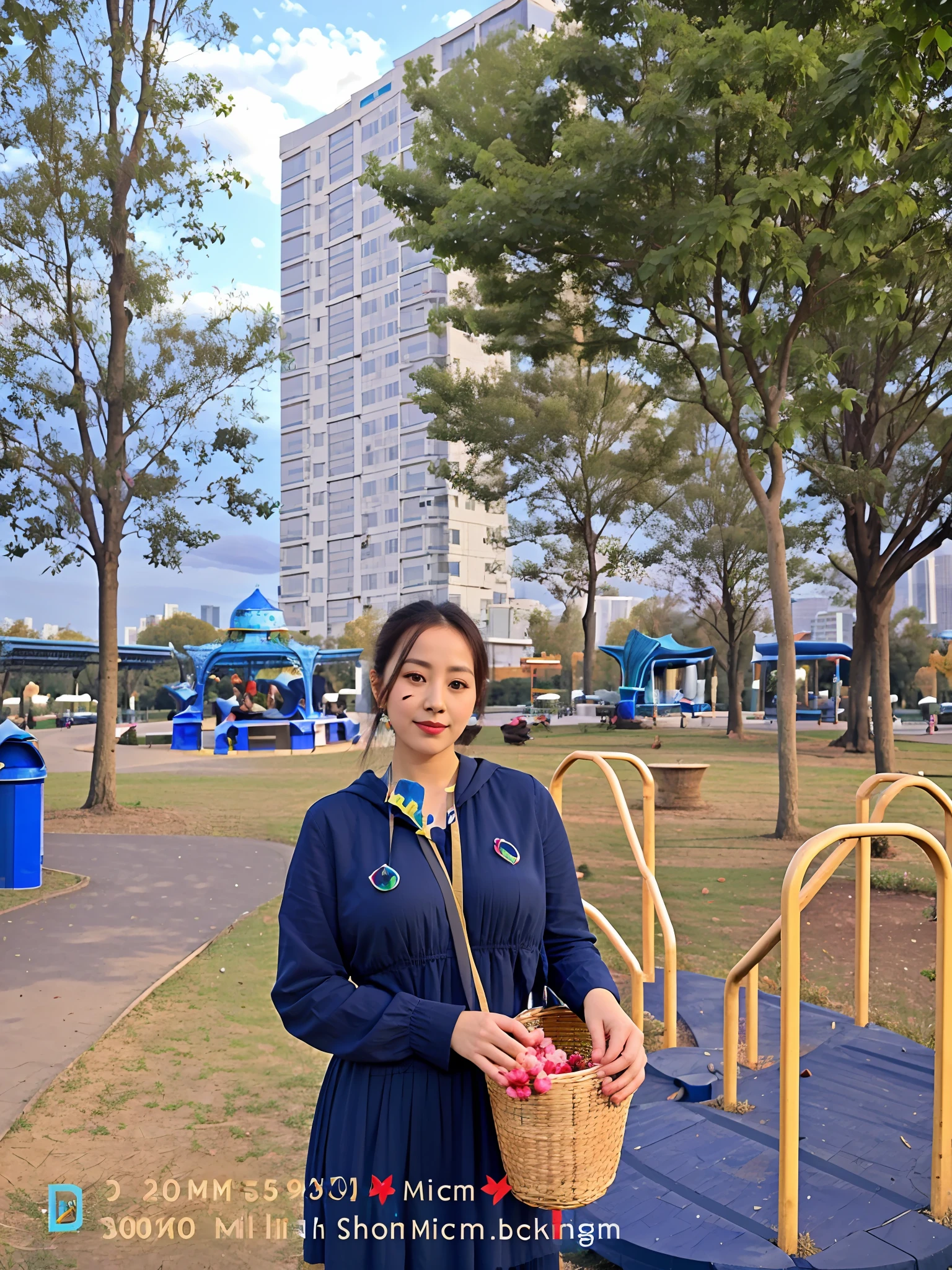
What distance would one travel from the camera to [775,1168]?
3.11 m

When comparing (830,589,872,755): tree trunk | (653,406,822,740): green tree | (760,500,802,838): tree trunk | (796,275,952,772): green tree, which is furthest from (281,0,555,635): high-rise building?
(760,500,802,838): tree trunk

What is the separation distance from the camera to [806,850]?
2654mm

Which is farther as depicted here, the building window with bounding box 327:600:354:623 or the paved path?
the building window with bounding box 327:600:354:623

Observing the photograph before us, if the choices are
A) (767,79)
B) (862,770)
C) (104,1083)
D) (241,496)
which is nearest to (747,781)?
(862,770)

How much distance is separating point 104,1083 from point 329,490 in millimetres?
69854

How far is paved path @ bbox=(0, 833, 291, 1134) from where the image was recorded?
4.53 m

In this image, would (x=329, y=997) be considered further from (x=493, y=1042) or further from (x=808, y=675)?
(x=808, y=675)

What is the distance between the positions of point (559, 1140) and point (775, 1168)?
6.55 feet

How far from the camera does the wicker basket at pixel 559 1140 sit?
60.4 inches

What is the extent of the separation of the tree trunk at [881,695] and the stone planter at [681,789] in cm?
218

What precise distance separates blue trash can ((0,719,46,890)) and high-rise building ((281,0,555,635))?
51902mm

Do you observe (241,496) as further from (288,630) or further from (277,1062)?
(288,630)

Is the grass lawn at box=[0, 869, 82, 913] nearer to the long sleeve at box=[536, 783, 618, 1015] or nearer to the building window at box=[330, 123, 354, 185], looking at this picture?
the long sleeve at box=[536, 783, 618, 1015]

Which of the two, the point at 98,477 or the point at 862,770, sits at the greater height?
the point at 98,477
